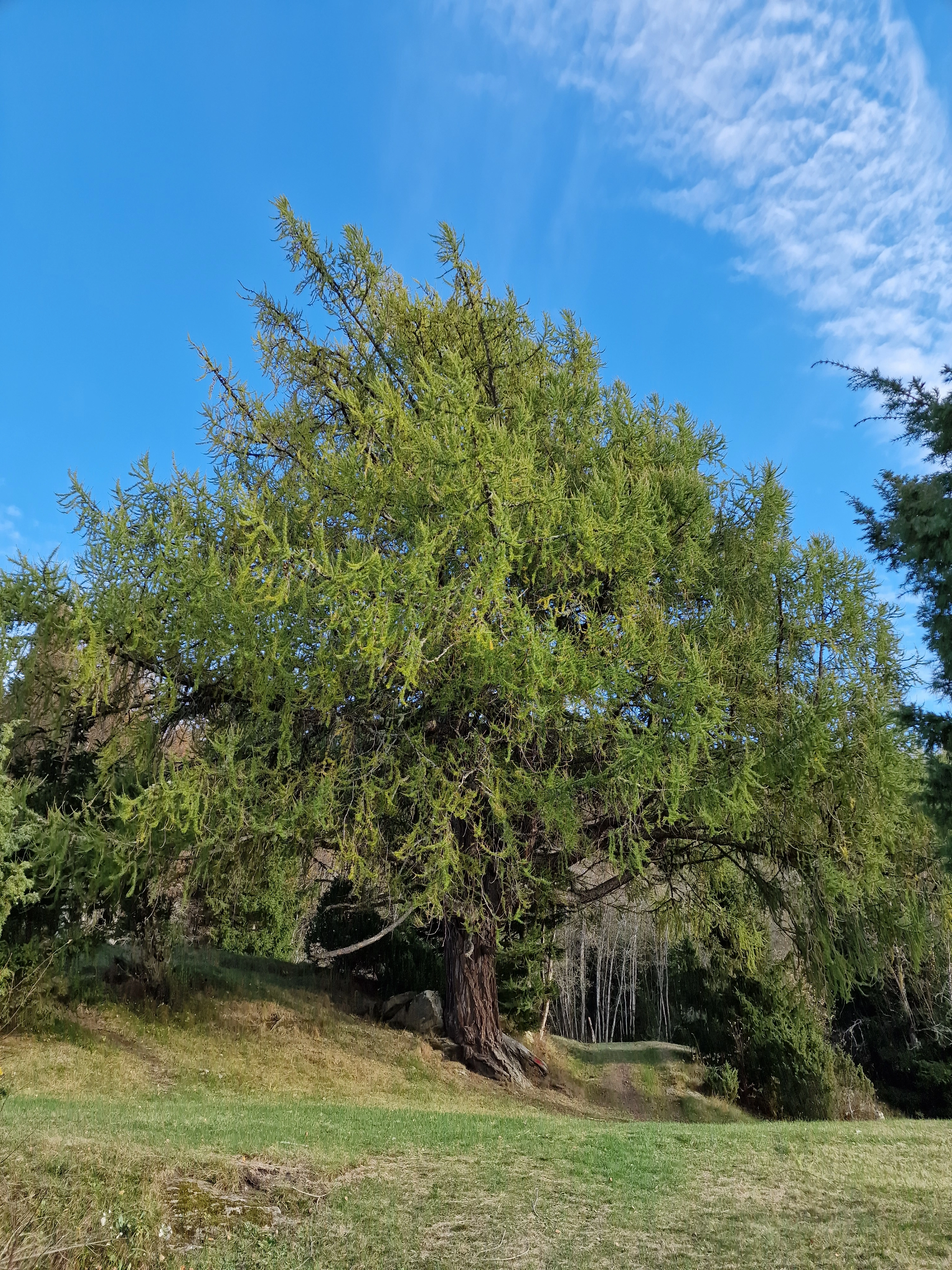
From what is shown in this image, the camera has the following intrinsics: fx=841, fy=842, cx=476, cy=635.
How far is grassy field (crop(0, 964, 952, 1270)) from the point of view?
14.4 feet

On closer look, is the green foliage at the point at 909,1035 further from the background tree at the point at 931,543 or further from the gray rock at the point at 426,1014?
the background tree at the point at 931,543

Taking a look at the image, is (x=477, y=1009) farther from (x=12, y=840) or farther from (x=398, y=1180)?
(x=12, y=840)

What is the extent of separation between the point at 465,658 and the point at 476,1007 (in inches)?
248

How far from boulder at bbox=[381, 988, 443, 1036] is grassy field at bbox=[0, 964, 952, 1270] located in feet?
8.32

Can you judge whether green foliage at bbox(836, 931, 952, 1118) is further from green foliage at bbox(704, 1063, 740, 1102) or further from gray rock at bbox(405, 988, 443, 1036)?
gray rock at bbox(405, 988, 443, 1036)

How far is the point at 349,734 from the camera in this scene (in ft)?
30.8

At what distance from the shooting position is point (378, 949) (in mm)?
15641

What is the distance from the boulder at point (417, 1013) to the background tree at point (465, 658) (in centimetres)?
116

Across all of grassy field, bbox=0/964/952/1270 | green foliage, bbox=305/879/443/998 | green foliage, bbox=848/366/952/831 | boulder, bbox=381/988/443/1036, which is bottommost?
grassy field, bbox=0/964/952/1270

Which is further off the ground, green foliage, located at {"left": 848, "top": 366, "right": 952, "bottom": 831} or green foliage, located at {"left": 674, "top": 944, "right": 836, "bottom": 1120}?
green foliage, located at {"left": 848, "top": 366, "right": 952, "bottom": 831}

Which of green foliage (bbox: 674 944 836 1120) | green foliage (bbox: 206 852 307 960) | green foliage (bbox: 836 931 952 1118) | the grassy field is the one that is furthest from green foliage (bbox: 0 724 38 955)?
green foliage (bbox: 836 931 952 1118)

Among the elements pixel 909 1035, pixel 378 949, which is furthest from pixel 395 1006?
pixel 909 1035

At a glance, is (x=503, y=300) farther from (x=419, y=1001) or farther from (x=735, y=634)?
(x=419, y=1001)

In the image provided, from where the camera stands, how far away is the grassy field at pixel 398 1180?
439cm
